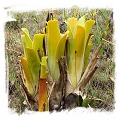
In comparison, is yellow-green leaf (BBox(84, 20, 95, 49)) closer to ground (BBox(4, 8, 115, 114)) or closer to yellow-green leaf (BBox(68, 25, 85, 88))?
yellow-green leaf (BBox(68, 25, 85, 88))

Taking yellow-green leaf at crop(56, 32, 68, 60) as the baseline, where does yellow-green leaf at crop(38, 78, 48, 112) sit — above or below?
below

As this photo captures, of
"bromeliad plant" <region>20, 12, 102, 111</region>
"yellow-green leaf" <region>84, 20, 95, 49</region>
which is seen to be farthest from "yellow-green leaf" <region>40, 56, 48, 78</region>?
"yellow-green leaf" <region>84, 20, 95, 49</region>

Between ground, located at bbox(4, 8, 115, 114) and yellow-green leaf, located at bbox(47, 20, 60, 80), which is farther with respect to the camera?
ground, located at bbox(4, 8, 115, 114)

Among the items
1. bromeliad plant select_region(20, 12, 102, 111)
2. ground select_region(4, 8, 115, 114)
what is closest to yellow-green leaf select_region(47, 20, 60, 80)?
bromeliad plant select_region(20, 12, 102, 111)

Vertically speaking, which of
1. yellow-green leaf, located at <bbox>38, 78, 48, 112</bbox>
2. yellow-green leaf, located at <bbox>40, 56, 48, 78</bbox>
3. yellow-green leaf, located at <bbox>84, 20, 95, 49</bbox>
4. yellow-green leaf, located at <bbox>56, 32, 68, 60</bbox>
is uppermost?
yellow-green leaf, located at <bbox>84, 20, 95, 49</bbox>

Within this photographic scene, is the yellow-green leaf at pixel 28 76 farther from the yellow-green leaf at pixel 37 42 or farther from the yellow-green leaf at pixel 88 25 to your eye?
the yellow-green leaf at pixel 88 25

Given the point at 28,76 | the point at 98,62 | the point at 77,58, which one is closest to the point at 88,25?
the point at 77,58
